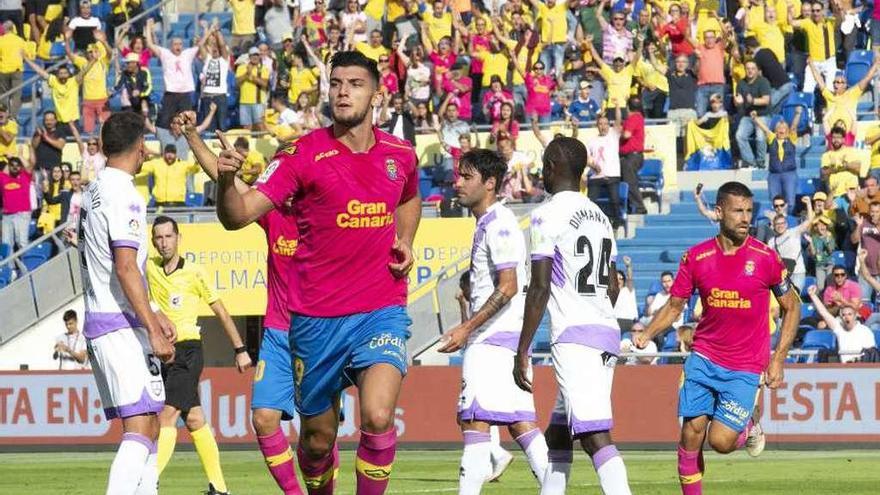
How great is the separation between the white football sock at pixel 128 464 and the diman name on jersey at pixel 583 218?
300 centimetres

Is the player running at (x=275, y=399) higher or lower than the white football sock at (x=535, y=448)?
higher

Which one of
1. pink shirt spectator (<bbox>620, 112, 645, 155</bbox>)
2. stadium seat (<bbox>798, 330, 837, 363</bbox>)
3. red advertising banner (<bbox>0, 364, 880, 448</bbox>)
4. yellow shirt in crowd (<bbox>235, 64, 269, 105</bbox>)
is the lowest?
red advertising banner (<bbox>0, 364, 880, 448</bbox>)

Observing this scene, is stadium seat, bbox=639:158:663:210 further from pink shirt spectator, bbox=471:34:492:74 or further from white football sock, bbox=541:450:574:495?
white football sock, bbox=541:450:574:495

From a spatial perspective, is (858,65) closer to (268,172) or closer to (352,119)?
(352,119)

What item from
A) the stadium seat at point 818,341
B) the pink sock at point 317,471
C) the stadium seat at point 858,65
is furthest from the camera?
the stadium seat at point 858,65

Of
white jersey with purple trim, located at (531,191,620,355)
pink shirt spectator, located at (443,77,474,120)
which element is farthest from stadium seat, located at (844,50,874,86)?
white jersey with purple trim, located at (531,191,620,355)

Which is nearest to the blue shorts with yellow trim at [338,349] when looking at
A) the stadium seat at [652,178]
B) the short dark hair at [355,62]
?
the short dark hair at [355,62]

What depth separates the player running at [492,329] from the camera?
13281mm

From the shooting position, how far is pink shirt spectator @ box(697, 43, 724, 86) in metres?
29.6

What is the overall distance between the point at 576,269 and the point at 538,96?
19036 mm

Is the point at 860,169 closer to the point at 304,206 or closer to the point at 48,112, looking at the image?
the point at 48,112

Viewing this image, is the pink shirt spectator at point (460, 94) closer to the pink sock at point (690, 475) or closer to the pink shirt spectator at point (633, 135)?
the pink shirt spectator at point (633, 135)

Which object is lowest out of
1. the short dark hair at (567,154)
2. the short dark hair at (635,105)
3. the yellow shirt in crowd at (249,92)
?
the short dark hair at (635,105)

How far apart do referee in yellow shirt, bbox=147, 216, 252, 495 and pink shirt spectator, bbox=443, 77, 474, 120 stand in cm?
1508
